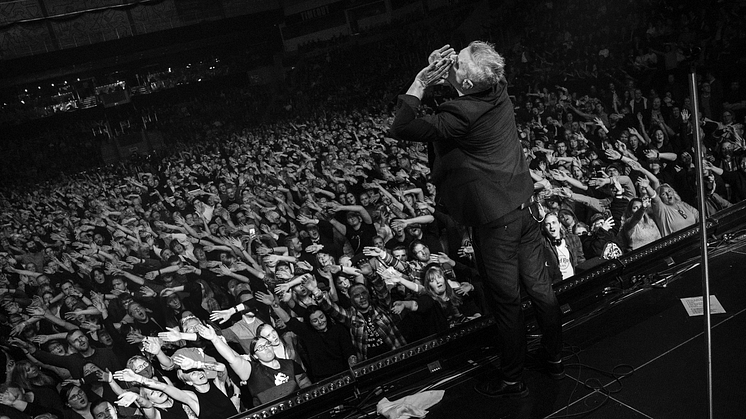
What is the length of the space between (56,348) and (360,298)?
1.56 m

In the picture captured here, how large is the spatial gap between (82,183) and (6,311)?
77 cm

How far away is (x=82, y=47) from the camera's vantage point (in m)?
3.04

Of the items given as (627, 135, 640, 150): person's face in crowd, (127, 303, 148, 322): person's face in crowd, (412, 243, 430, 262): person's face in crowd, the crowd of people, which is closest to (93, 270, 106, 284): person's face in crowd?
the crowd of people

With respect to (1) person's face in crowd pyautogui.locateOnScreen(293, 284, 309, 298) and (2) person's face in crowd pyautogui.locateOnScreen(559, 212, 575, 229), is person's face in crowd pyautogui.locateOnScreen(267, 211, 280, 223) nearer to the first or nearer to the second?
(1) person's face in crowd pyautogui.locateOnScreen(293, 284, 309, 298)

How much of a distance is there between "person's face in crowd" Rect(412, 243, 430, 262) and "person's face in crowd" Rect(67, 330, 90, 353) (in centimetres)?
186

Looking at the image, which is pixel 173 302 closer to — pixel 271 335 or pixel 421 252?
pixel 271 335

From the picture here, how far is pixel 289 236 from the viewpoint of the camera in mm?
3441

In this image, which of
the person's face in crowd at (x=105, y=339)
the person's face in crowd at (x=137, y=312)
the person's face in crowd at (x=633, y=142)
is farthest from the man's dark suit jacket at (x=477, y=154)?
the person's face in crowd at (x=633, y=142)

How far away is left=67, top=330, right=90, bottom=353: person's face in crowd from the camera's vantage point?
2.77 m

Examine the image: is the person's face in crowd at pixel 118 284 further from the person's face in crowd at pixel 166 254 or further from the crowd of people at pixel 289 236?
the person's face in crowd at pixel 166 254

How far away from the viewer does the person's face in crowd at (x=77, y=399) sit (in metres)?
2.63

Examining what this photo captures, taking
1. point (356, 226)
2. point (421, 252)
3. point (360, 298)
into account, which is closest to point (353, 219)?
point (356, 226)

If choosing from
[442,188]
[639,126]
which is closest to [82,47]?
[442,188]

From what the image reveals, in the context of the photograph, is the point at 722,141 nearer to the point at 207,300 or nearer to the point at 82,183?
the point at 207,300
